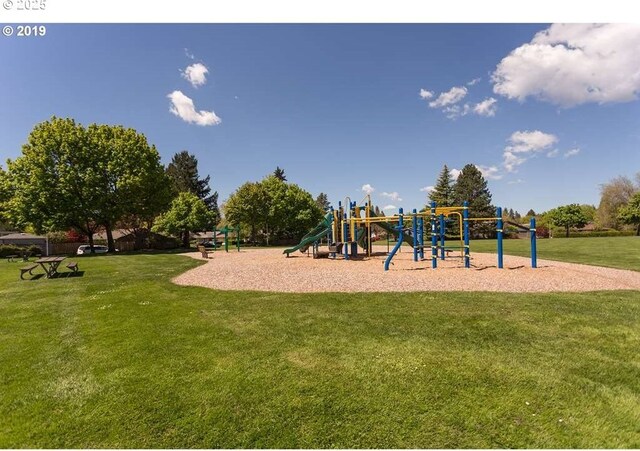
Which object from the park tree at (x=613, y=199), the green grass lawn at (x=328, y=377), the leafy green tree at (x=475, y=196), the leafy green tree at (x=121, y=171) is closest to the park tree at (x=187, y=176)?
the leafy green tree at (x=121, y=171)

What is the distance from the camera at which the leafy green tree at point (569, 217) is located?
2963 inches

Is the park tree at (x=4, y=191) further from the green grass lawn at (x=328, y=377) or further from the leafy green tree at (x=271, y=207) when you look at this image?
the green grass lawn at (x=328, y=377)

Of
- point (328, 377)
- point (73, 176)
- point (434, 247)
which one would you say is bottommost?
point (328, 377)

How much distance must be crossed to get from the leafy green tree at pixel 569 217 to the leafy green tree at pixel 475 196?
71.1ft

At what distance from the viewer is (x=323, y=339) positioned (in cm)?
584

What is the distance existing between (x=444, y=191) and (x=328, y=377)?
63152 millimetres

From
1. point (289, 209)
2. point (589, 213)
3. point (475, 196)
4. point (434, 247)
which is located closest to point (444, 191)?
point (475, 196)

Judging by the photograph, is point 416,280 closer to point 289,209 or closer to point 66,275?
point 66,275

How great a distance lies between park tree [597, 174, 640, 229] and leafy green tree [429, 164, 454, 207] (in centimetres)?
4041

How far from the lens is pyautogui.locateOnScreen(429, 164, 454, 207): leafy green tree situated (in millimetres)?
62297

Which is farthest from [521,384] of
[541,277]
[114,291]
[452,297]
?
[114,291]

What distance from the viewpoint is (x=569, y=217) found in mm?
75125

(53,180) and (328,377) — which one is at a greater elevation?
(53,180)

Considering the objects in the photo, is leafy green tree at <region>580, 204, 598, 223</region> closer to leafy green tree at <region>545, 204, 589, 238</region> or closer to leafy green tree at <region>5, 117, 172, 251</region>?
leafy green tree at <region>545, 204, 589, 238</region>
